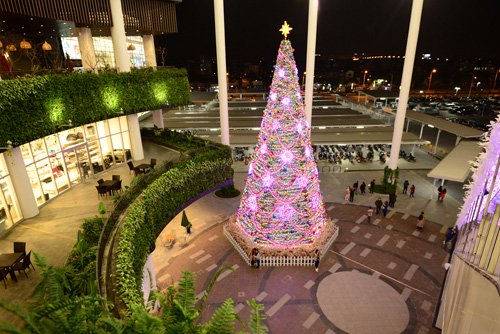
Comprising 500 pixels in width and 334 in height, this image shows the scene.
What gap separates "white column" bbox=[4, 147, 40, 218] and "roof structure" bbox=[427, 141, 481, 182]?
22.8 meters

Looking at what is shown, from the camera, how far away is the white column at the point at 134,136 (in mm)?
18703

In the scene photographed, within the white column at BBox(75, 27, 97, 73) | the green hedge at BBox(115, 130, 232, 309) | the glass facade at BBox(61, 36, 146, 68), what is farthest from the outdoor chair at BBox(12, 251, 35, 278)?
the white column at BBox(75, 27, 97, 73)

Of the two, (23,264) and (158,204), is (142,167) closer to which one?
(158,204)

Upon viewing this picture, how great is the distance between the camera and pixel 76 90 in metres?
14.6

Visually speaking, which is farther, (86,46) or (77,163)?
(86,46)

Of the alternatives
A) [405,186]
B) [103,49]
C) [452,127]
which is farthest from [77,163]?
[452,127]

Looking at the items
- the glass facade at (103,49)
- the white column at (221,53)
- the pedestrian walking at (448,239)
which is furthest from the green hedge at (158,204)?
the pedestrian walking at (448,239)

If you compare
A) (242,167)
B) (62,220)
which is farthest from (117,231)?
(242,167)

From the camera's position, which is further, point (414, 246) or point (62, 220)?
point (414, 246)

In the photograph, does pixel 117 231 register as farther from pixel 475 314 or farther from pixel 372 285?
pixel 372 285

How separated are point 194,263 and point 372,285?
8677 mm

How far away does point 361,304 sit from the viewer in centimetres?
1248

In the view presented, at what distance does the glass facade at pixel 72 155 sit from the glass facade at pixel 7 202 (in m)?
1.63

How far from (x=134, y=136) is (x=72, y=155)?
12.1ft
